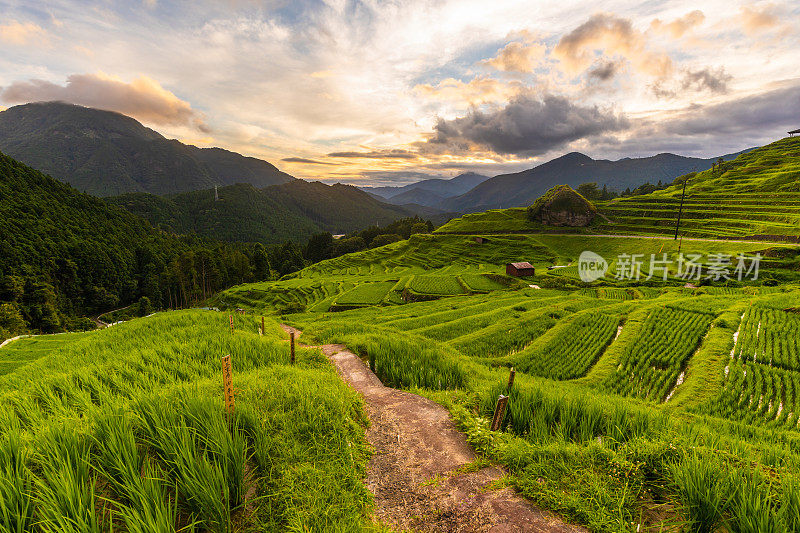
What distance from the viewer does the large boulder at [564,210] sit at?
10956cm

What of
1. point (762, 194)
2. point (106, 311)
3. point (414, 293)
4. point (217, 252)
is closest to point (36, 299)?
point (106, 311)

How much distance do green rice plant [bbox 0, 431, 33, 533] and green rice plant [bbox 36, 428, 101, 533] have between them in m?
0.09

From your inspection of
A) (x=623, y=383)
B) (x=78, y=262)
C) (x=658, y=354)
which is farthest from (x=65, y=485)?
(x=78, y=262)

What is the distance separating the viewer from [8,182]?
101 meters

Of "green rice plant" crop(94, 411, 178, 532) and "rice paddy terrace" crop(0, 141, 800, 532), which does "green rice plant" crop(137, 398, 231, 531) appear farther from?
"green rice plant" crop(94, 411, 178, 532)

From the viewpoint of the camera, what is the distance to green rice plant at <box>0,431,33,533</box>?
2.47m

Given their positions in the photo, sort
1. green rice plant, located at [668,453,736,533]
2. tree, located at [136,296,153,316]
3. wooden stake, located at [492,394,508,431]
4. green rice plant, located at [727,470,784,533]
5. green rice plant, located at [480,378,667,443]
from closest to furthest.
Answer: green rice plant, located at [727,470,784,533], green rice plant, located at [668,453,736,533], green rice plant, located at [480,378,667,443], wooden stake, located at [492,394,508,431], tree, located at [136,296,153,316]

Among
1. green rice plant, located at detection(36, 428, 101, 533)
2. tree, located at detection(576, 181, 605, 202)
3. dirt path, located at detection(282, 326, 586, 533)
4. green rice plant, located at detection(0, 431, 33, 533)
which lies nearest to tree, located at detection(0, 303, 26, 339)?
green rice plant, located at detection(0, 431, 33, 533)

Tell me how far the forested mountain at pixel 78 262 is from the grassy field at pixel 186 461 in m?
91.7

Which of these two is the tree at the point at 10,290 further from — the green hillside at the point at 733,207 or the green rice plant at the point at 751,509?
the green hillside at the point at 733,207

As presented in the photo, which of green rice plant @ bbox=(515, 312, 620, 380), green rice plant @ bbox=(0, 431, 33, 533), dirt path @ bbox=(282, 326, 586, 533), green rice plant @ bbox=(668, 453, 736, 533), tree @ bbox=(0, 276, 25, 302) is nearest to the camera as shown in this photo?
green rice plant @ bbox=(0, 431, 33, 533)

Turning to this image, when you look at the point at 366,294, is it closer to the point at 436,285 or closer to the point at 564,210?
the point at 436,285

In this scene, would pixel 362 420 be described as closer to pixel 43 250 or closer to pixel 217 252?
pixel 217 252

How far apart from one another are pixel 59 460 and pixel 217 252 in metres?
119
